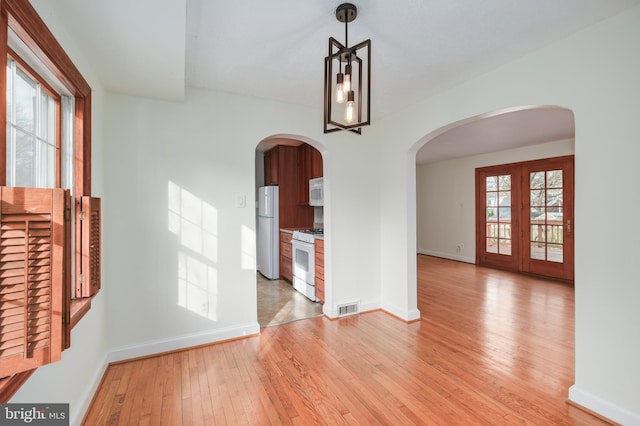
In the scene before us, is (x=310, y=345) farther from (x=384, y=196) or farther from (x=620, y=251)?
(x=620, y=251)

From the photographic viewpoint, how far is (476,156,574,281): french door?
5301 millimetres

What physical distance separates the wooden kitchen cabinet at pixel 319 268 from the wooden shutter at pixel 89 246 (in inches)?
96.3

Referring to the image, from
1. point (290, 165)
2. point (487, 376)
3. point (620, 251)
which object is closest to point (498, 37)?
point (620, 251)

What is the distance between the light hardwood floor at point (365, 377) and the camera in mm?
1907

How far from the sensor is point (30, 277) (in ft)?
3.01

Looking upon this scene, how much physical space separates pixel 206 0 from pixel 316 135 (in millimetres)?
1881

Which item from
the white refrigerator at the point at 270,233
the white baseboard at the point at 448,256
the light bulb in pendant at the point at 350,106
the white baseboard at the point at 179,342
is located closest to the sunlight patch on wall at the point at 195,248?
the white baseboard at the point at 179,342

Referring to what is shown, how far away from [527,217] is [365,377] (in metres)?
5.23

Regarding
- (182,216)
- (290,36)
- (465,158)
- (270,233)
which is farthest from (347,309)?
(465,158)

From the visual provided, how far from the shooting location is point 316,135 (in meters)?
3.42

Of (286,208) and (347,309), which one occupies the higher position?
(286,208)

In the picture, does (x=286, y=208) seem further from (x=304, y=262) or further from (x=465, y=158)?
(x=465, y=158)

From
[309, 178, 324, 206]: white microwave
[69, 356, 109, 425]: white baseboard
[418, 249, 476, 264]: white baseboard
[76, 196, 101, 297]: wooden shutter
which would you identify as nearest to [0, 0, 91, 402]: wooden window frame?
[76, 196, 101, 297]: wooden shutter

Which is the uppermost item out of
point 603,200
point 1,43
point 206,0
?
point 206,0
